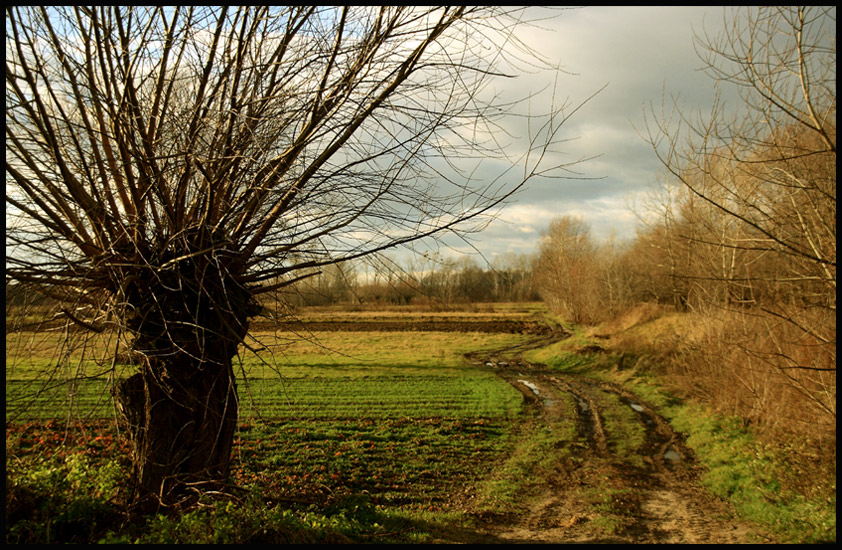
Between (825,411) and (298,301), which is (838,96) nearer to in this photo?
(298,301)

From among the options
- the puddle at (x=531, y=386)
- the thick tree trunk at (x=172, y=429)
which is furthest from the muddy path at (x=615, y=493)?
the thick tree trunk at (x=172, y=429)

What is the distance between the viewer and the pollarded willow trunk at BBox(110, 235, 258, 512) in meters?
4.49

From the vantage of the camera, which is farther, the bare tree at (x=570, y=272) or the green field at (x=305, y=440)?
the bare tree at (x=570, y=272)

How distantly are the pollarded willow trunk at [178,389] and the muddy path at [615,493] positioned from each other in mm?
3314

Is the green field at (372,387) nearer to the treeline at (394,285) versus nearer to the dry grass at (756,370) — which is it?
the treeline at (394,285)

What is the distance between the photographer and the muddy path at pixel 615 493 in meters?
7.22

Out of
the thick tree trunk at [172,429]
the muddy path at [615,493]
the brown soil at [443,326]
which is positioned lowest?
the muddy path at [615,493]

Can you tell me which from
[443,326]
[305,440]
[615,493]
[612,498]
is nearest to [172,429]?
[305,440]

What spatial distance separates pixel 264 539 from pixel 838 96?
21.0 feet

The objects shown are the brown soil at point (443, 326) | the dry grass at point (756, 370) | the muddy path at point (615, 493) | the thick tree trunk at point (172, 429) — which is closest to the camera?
the thick tree trunk at point (172, 429)

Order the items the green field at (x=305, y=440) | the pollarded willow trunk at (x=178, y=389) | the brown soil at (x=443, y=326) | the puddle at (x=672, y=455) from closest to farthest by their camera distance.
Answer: the green field at (x=305, y=440) < the pollarded willow trunk at (x=178, y=389) < the puddle at (x=672, y=455) < the brown soil at (x=443, y=326)

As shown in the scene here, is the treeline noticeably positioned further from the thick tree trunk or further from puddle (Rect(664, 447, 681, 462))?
puddle (Rect(664, 447, 681, 462))

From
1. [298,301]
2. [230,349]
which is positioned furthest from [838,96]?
[230,349]

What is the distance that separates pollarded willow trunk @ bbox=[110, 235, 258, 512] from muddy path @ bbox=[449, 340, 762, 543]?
3.31 metres
